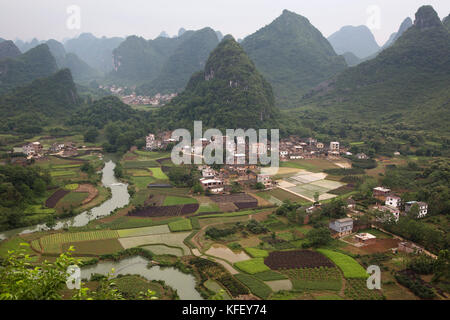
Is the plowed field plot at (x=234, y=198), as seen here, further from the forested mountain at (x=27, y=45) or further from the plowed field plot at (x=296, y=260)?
the forested mountain at (x=27, y=45)

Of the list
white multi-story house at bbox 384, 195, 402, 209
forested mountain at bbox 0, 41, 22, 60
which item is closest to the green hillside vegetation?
white multi-story house at bbox 384, 195, 402, 209

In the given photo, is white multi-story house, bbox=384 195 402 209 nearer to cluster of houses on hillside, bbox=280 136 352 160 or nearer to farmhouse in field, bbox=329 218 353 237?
farmhouse in field, bbox=329 218 353 237

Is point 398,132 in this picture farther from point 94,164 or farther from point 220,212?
point 94,164

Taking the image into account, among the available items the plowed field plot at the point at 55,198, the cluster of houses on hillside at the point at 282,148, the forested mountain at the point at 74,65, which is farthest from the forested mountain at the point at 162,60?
the plowed field plot at the point at 55,198

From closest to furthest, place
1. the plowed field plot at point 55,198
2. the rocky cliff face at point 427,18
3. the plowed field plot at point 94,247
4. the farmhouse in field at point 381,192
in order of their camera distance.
A: 1. the plowed field plot at point 94,247
2. the plowed field plot at point 55,198
3. the farmhouse in field at point 381,192
4. the rocky cliff face at point 427,18

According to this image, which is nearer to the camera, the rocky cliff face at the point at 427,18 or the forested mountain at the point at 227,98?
the forested mountain at the point at 227,98

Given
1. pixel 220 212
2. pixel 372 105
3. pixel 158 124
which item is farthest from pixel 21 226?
pixel 372 105
